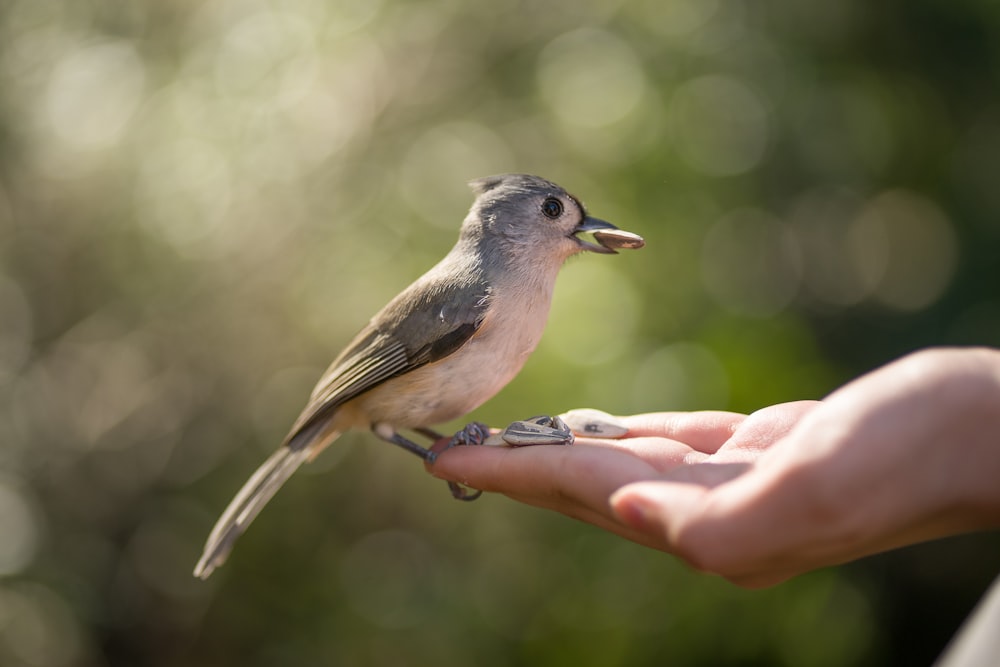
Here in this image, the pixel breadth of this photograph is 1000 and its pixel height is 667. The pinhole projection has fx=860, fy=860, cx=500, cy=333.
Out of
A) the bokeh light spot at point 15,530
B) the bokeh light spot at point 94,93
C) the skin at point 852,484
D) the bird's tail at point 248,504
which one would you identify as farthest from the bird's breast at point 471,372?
the bokeh light spot at point 94,93

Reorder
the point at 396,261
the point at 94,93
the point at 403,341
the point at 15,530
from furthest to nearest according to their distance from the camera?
the point at 94,93, the point at 396,261, the point at 15,530, the point at 403,341

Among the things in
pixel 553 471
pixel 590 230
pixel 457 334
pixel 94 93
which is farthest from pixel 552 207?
pixel 94 93

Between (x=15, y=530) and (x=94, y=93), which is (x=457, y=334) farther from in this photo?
(x=94, y=93)

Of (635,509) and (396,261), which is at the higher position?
(396,261)

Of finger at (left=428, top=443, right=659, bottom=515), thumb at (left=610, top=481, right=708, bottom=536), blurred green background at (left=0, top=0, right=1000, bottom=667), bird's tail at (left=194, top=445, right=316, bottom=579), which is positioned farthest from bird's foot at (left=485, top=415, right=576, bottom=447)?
blurred green background at (left=0, top=0, right=1000, bottom=667)

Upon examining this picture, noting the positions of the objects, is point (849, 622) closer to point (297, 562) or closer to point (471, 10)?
point (297, 562)

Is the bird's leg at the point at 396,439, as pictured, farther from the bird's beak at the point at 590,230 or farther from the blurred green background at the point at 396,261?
the blurred green background at the point at 396,261

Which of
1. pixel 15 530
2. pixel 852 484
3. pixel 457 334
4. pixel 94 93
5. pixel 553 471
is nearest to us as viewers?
pixel 852 484

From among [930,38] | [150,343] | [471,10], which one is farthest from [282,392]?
[930,38]
